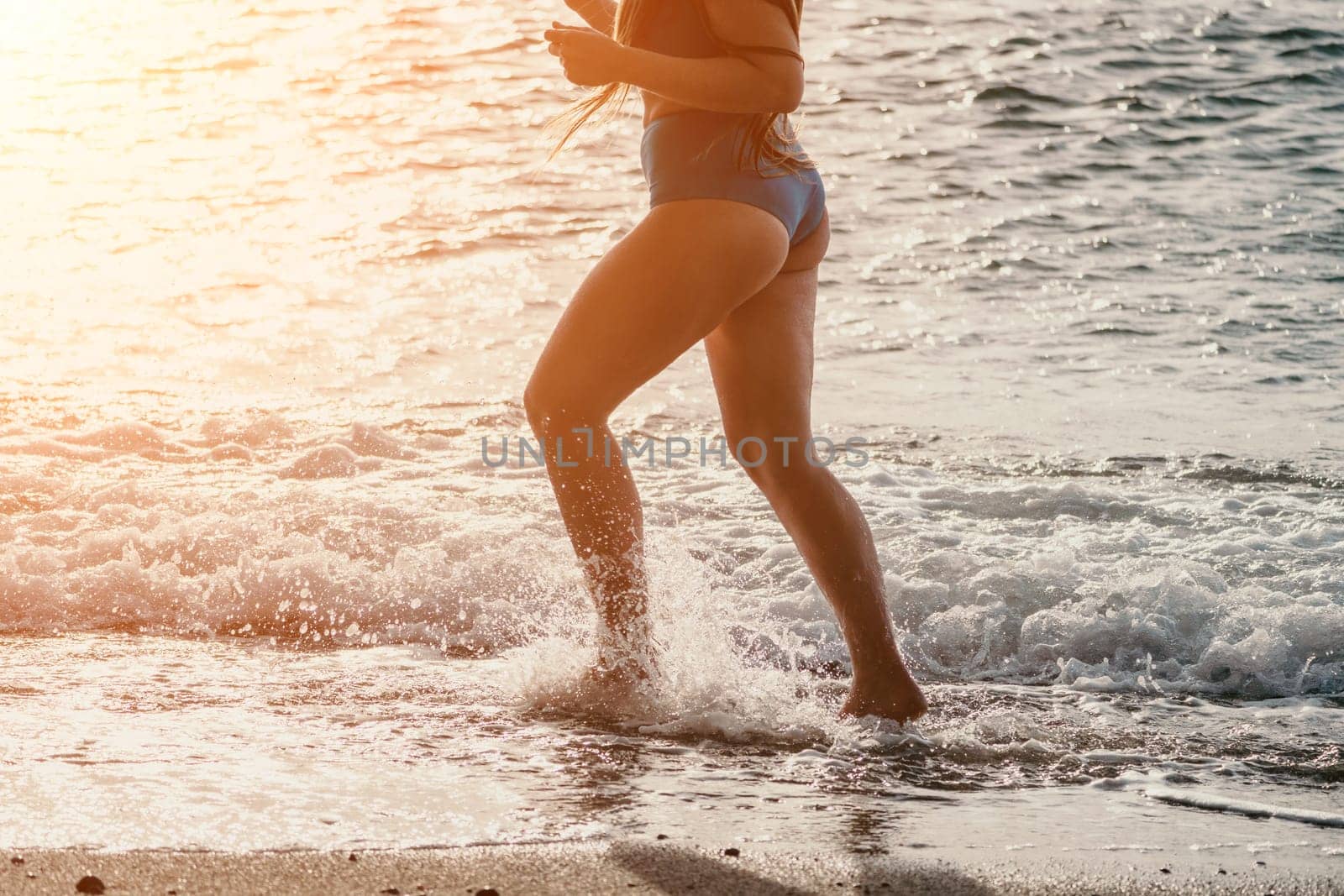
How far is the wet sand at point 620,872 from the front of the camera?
219 cm

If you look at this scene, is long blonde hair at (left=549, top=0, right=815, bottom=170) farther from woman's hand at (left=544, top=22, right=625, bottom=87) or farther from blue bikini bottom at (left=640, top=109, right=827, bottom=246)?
woman's hand at (left=544, top=22, right=625, bottom=87)

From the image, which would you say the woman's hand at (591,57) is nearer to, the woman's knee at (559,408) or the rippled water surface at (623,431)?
the woman's knee at (559,408)

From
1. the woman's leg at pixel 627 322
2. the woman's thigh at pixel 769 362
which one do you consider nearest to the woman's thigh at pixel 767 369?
the woman's thigh at pixel 769 362

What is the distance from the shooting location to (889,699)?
122 inches

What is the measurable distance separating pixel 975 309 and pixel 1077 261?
1.71 metres

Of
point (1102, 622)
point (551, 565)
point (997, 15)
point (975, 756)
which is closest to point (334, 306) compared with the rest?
point (551, 565)

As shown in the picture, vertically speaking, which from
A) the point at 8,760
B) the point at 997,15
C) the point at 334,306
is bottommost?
the point at 334,306

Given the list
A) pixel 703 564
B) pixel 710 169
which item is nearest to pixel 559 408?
pixel 710 169

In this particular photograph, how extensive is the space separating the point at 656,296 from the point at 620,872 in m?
1.12

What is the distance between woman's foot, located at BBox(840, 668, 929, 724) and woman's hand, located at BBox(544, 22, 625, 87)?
1415 millimetres

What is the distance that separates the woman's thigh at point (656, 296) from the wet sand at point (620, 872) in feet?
3.05

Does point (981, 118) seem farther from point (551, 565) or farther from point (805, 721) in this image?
point (805, 721)

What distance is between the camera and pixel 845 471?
6.11 m

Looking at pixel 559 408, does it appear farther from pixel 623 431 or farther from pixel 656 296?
pixel 623 431
